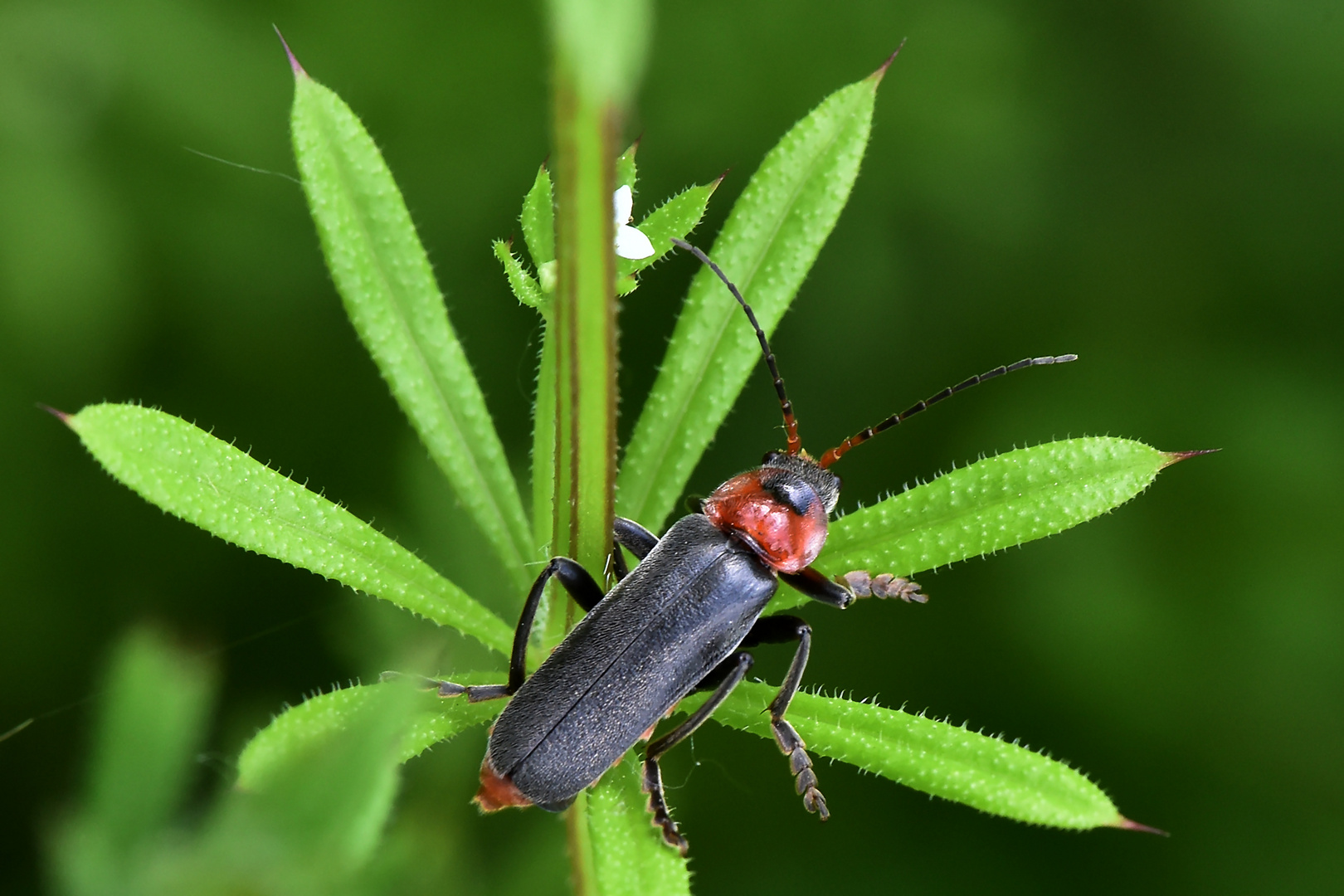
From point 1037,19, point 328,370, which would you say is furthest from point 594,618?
point 1037,19

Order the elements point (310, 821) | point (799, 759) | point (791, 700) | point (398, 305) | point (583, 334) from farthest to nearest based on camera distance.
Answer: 1. point (398, 305)
2. point (799, 759)
3. point (791, 700)
4. point (583, 334)
5. point (310, 821)

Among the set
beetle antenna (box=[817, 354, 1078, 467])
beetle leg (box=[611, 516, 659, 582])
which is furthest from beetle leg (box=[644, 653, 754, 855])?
beetle antenna (box=[817, 354, 1078, 467])

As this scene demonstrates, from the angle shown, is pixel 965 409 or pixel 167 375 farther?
pixel 965 409

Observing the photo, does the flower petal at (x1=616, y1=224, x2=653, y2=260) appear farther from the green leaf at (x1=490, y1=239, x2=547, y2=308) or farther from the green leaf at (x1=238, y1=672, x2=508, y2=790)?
the green leaf at (x1=238, y1=672, x2=508, y2=790)

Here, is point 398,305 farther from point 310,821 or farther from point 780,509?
point 310,821

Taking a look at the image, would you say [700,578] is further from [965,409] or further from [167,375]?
[167,375]

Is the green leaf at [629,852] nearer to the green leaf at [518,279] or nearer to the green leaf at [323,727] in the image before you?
the green leaf at [323,727]

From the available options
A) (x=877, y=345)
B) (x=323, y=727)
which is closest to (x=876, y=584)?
(x=323, y=727)
